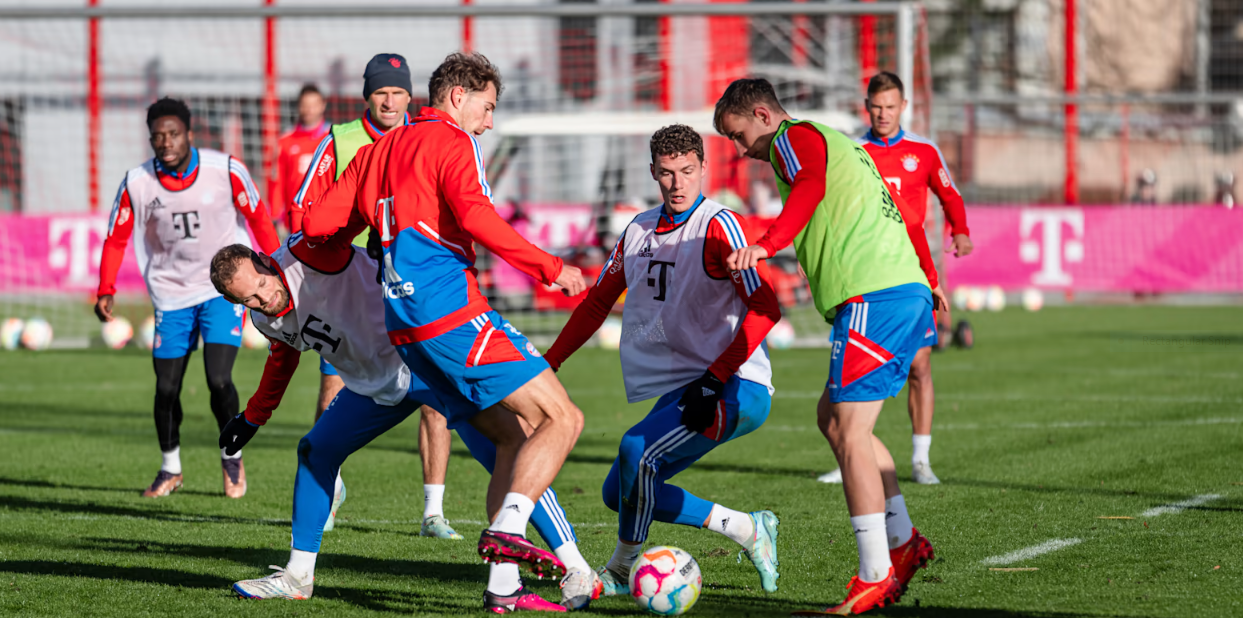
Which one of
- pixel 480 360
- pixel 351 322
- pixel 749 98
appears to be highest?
pixel 749 98

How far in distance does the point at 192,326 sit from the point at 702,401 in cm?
430

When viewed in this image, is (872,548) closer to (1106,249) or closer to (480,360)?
(480,360)

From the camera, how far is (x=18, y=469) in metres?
8.86

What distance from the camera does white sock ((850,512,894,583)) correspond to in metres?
4.89

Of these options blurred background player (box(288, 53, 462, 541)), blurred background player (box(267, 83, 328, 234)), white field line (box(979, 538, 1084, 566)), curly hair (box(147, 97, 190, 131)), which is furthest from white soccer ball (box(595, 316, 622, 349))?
white field line (box(979, 538, 1084, 566))

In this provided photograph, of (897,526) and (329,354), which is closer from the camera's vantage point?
(897,526)

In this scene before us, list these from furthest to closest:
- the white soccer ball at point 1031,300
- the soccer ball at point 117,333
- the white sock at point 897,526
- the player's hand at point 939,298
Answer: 1. the white soccer ball at point 1031,300
2. the soccer ball at point 117,333
3. the player's hand at point 939,298
4. the white sock at point 897,526

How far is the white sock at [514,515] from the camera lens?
4.74 metres

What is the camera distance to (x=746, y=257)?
485 cm

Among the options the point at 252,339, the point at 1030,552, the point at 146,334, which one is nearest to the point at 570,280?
the point at 1030,552

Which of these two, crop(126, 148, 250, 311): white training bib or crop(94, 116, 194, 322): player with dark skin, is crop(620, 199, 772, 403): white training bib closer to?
crop(126, 148, 250, 311): white training bib

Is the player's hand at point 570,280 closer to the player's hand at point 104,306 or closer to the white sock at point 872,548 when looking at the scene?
the white sock at point 872,548

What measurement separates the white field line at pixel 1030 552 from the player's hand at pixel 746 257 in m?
1.89

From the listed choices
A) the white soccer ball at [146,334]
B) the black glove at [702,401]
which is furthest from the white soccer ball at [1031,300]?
the black glove at [702,401]
